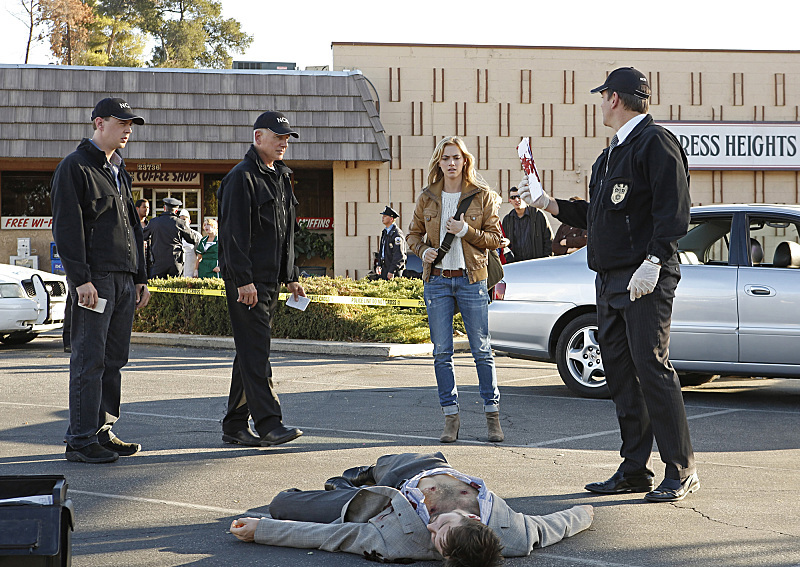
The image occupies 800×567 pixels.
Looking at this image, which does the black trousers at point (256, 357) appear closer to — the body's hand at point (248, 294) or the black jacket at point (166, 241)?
the body's hand at point (248, 294)

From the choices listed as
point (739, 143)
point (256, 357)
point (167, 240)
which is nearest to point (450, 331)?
point (256, 357)

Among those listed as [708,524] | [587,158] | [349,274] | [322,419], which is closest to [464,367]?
[322,419]

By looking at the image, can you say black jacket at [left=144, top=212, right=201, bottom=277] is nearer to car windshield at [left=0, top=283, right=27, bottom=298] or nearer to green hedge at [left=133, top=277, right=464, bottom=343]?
green hedge at [left=133, top=277, right=464, bottom=343]

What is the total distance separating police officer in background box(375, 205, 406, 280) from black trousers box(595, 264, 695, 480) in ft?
32.6

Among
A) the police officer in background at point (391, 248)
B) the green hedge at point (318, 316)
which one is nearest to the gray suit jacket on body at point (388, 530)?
the green hedge at point (318, 316)

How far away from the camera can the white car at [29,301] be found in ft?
39.7

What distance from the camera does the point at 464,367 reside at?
1110 centimetres

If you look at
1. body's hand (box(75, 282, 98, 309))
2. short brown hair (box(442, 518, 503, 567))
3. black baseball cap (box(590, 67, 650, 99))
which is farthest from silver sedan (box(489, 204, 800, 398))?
short brown hair (box(442, 518, 503, 567))

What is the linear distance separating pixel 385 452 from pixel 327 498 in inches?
76.8

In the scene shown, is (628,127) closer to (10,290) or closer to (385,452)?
(385,452)

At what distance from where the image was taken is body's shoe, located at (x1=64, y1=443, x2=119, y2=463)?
228 inches

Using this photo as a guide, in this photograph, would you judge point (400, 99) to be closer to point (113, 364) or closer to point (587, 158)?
point (587, 158)

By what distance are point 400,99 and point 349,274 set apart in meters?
4.01

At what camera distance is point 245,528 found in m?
4.16
